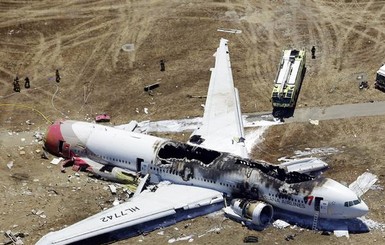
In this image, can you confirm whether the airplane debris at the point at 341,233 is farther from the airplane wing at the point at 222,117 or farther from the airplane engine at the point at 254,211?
the airplane wing at the point at 222,117

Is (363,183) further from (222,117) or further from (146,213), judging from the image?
(146,213)

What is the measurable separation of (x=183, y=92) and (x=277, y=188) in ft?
72.5

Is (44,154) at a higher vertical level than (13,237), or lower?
higher

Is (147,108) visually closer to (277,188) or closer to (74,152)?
(74,152)

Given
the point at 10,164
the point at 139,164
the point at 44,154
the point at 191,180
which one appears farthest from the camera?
the point at 44,154

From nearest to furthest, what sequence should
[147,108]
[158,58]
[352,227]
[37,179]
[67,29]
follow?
[352,227] < [37,179] < [147,108] < [158,58] < [67,29]

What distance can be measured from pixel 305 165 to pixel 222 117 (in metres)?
9.21

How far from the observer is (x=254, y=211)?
5728cm

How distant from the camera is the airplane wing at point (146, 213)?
55.1 m

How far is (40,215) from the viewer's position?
6028 centimetres

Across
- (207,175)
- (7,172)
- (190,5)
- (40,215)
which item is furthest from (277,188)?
(190,5)

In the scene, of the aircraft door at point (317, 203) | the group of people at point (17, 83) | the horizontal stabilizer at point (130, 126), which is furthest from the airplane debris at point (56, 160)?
the aircraft door at point (317, 203)

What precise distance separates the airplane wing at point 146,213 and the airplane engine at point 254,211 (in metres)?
2.07

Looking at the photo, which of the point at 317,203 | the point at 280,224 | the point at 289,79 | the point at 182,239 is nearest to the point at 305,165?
the point at 280,224
